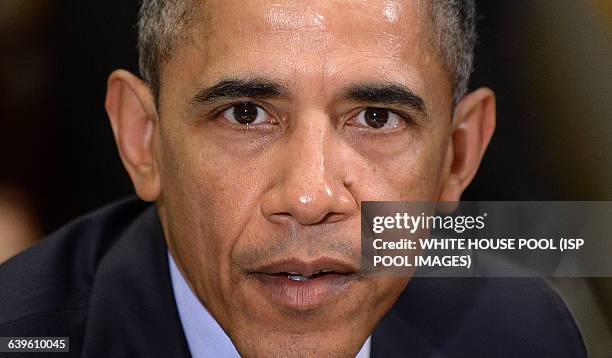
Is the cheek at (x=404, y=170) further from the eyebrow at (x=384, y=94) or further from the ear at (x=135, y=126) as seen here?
the ear at (x=135, y=126)

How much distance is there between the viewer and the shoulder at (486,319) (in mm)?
1348

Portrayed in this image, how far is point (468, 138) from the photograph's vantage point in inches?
52.5

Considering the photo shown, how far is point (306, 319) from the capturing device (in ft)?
3.69

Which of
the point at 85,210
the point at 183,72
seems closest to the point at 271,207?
the point at 183,72

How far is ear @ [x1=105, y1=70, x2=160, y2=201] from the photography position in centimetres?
127

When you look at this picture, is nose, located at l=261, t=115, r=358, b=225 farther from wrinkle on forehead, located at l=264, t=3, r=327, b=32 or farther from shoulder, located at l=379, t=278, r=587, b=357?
shoulder, located at l=379, t=278, r=587, b=357

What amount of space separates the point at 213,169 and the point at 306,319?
0.23 meters

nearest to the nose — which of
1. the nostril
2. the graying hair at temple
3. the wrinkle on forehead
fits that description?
Result: the nostril

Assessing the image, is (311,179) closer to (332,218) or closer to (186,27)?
(332,218)

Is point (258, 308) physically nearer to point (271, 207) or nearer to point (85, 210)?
point (271, 207)

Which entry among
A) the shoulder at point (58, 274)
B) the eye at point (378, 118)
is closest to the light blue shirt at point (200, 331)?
the shoulder at point (58, 274)

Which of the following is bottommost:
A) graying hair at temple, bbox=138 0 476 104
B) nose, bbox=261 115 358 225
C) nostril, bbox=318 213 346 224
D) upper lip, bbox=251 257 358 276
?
upper lip, bbox=251 257 358 276

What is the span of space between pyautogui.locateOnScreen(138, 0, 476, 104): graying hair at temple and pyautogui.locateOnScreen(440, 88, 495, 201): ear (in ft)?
0.13

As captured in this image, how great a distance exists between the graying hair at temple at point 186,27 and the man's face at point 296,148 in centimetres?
2
